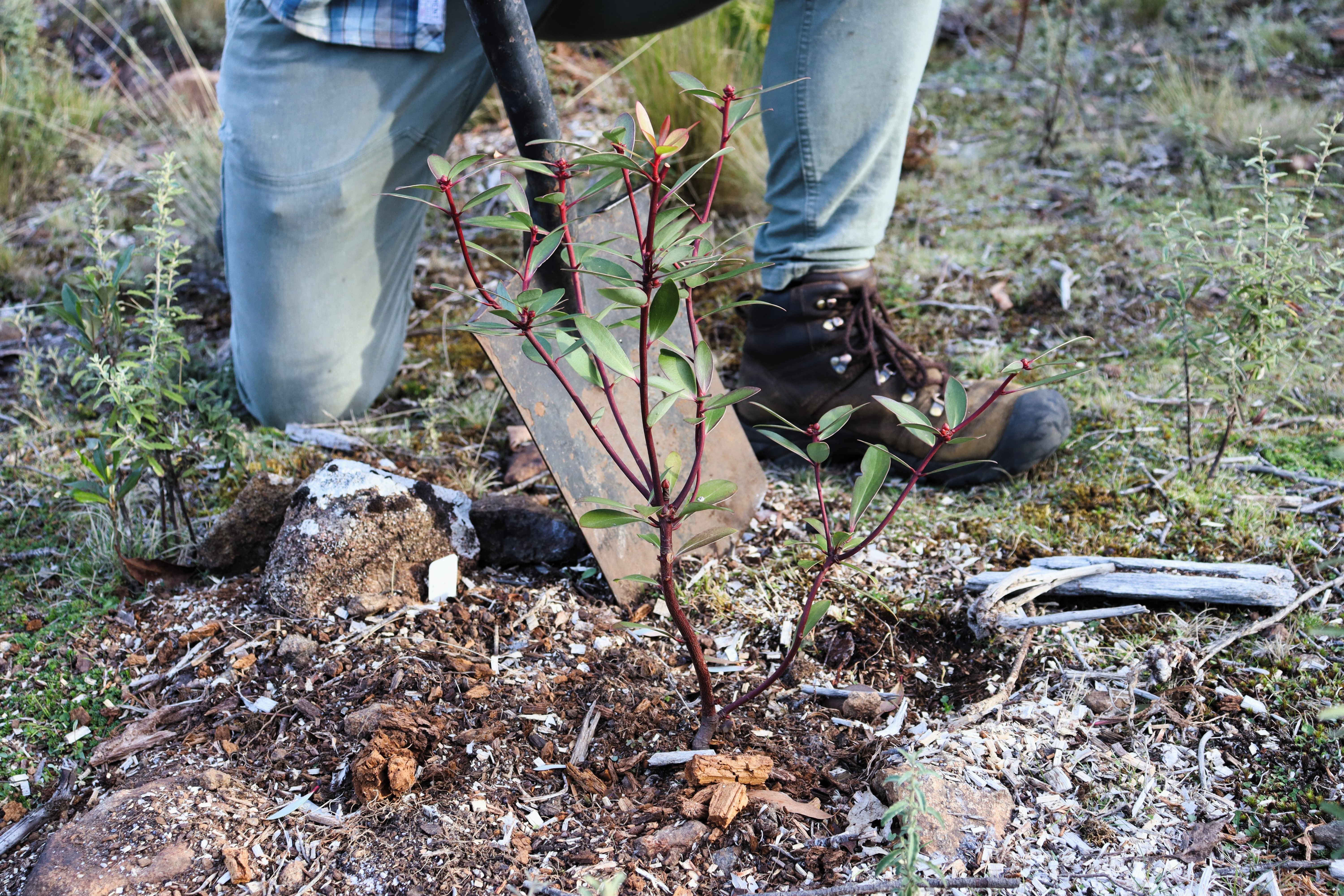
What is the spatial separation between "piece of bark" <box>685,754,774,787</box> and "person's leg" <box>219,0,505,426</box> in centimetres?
156

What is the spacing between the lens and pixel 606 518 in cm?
124

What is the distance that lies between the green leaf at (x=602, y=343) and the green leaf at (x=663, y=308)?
0.05m

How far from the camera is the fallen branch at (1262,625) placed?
5.22 ft

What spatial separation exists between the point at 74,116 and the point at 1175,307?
176 inches

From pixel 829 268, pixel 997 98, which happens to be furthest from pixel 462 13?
pixel 997 98

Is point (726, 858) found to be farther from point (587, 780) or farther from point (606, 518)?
point (606, 518)

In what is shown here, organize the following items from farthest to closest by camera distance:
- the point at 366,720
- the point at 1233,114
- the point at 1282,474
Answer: the point at 1233,114 < the point at 1282,474 < the point at 366,720

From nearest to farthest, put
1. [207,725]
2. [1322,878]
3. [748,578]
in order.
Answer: [1322,878] → [207,725] → [748,578]

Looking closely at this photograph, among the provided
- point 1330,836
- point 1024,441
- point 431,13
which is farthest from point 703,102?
point 1330,836

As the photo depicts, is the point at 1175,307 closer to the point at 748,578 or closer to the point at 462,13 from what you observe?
the point at 748,578

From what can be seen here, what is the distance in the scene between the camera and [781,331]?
2250 millimetres

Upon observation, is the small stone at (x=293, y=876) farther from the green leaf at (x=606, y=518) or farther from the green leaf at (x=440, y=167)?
the green leaf at (x=440, y=167)

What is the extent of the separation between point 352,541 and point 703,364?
0.83 m

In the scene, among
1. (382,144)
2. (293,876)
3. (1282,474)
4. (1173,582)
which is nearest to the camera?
(293,876)
